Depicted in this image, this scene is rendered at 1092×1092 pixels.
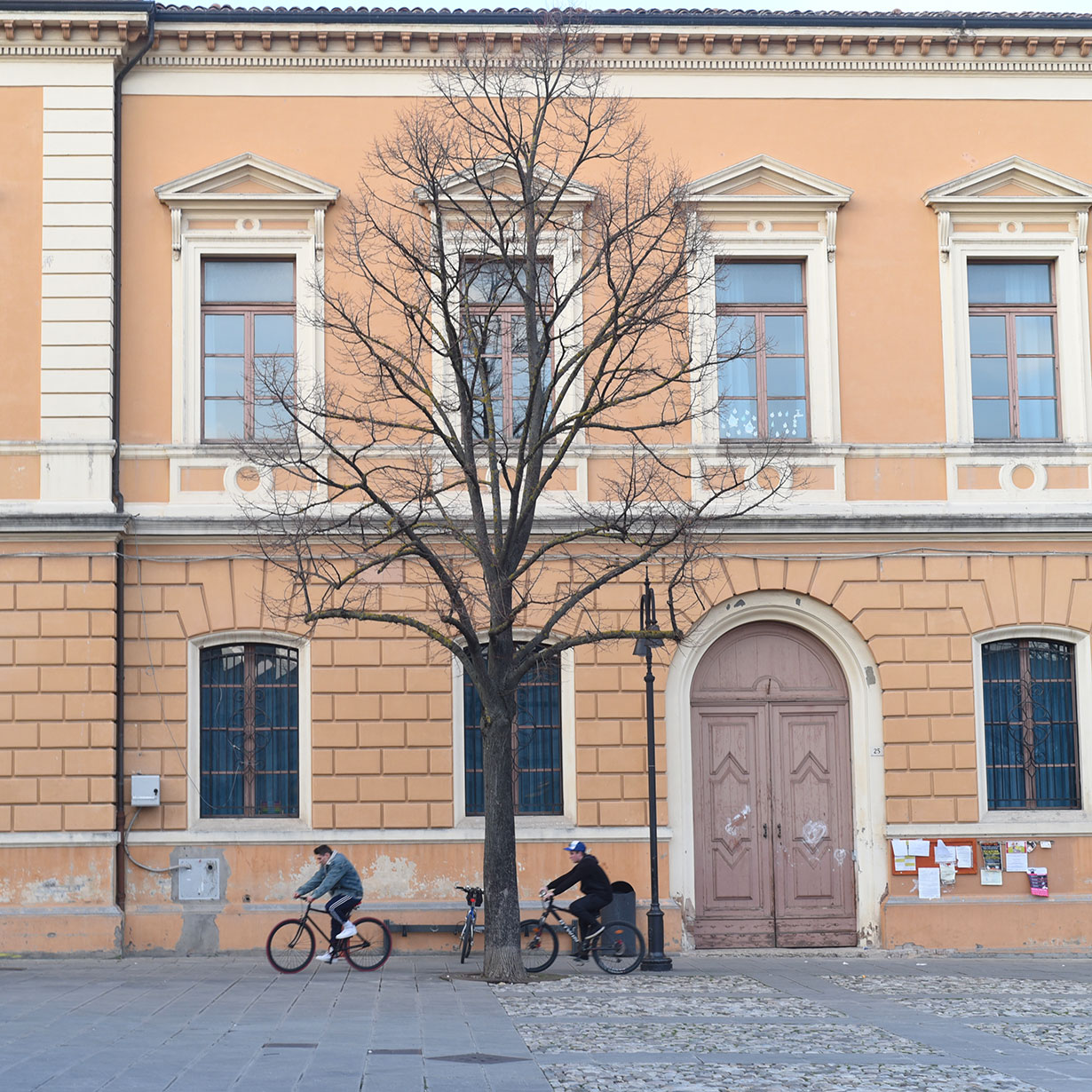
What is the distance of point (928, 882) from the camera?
18328 mm

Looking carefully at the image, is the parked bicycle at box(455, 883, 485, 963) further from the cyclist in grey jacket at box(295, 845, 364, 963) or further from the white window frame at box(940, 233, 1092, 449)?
the white window frame at box(940, 233, 1092, 449)

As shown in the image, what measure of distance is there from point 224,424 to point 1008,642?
1035 cm

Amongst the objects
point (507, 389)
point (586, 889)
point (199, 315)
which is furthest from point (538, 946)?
point (199, 315)

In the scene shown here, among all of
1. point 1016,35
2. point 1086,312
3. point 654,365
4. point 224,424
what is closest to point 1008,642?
point 1086,312

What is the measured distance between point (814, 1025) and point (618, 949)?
12.2 feet

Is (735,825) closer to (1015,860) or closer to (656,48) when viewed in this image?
(1015,860)

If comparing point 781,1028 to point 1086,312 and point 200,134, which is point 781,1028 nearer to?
point 1086,312

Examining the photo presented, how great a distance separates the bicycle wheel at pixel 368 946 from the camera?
16.4 metres

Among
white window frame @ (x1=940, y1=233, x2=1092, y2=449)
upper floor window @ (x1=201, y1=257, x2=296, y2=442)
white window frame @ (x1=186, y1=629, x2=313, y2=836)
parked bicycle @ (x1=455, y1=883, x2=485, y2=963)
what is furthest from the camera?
white window frame @ (x1=940, y1=233, x2=1092, y2=449)

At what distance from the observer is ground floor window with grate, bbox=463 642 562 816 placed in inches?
728

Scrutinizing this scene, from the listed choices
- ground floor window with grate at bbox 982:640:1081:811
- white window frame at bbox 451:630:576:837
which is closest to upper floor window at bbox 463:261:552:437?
white window frame at bbox 451:630:576:837

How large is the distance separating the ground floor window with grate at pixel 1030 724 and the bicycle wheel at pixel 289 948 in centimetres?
864

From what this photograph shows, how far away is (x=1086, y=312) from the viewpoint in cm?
1936

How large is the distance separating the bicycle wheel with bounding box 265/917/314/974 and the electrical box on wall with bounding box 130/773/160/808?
2.31 meters
